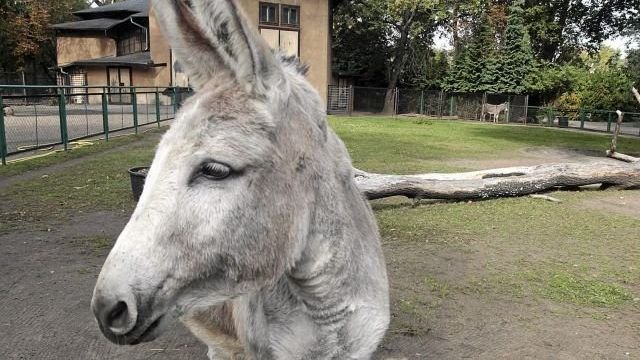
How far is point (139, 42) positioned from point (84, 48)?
6.61m

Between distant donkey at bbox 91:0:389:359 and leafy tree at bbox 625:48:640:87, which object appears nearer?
distant donkey at bbox 91:0:389:359

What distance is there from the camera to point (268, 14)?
3133cm

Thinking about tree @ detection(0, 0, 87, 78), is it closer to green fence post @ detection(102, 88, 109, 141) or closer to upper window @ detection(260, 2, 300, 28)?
upper window @ detection(260, 2, 300, 28)

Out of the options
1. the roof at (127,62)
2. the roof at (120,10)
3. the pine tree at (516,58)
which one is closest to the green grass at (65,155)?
the roof at (127,62)

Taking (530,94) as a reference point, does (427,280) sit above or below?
→ below

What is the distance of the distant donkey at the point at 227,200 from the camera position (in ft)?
4.18

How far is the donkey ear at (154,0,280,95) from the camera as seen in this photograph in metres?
1.25

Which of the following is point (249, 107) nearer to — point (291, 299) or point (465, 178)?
point (291, 299)

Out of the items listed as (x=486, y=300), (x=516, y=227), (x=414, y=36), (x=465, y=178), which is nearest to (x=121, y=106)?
(x=465, y=178)

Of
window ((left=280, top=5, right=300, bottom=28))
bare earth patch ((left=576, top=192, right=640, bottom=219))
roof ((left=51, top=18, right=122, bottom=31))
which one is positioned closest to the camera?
bare earth patch ((left=576, top=192, right=640, bottom=219))

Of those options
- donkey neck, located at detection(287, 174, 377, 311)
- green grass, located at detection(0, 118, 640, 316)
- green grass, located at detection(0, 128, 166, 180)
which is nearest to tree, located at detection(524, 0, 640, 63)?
green grass, located at detection(0, 118, 640, 316)

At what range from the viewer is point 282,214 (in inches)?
55.7

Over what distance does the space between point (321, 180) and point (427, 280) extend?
3.84 m

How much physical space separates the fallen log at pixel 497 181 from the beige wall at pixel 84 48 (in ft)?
143
